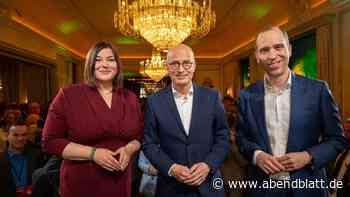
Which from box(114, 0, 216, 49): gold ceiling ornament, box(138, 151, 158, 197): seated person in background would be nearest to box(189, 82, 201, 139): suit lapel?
box(138, 151, 158, 197): seated person in background

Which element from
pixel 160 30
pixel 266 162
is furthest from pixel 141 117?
pixel 160 30

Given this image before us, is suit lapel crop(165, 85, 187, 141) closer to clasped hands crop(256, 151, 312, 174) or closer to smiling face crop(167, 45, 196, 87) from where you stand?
smiling face crop(167, 45, 196, 87)

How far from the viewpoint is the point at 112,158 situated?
1.75 metres

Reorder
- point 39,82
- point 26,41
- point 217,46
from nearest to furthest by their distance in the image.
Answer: point 26,41 < point 39,82 < point 217,46

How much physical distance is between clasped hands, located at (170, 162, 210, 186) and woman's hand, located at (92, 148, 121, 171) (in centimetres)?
30

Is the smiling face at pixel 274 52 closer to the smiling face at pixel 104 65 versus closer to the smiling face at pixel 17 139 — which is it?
the smiling face at pixel 104 65

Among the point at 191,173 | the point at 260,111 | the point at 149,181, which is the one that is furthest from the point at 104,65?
the point at 149,181

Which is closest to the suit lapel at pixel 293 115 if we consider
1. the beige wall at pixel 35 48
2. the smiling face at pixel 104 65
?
the smiling face at pixel 104 65

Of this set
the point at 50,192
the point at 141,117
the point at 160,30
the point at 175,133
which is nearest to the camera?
the point at 175,133

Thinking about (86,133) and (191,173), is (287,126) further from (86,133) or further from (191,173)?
(86,133)

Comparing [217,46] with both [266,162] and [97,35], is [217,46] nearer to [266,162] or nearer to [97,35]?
[97,35]

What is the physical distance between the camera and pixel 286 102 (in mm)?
1743

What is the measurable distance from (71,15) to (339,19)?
17.0ft

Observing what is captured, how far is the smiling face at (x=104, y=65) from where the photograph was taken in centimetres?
188
